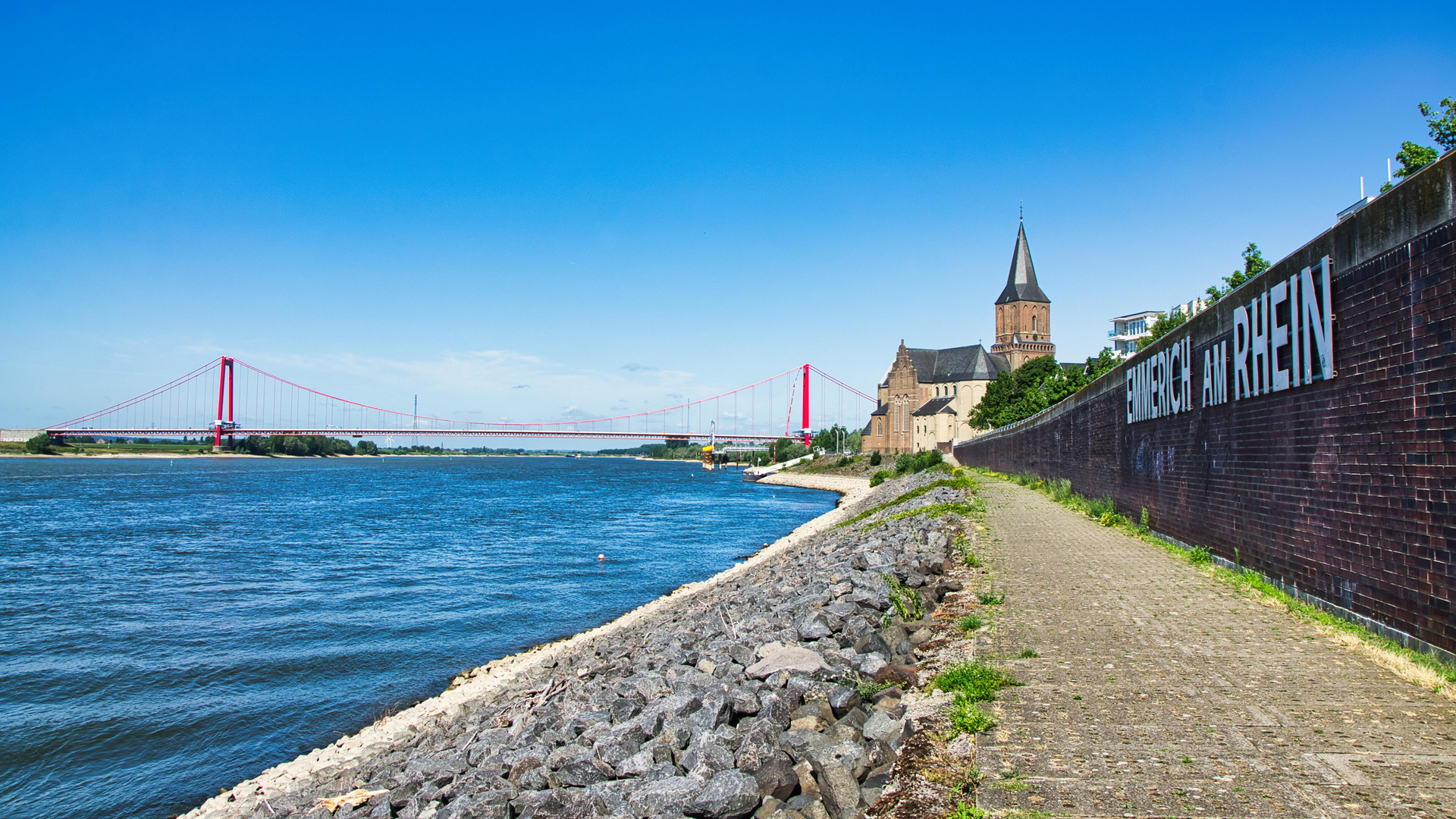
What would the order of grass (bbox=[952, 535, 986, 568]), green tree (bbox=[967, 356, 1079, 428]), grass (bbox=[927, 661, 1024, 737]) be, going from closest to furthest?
grass (bbox=[927, 661, 1024, 737]) < grass (bbox=[952, 535, 986, 568]) < green tree (bbox=[967, 356, 1079, 428])

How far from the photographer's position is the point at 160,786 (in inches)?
336

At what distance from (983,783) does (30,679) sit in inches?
573

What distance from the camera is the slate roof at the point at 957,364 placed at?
97500 mm

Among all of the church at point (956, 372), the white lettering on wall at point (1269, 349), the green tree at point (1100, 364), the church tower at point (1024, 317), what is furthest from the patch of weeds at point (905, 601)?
the church tower at point (1024, 317)

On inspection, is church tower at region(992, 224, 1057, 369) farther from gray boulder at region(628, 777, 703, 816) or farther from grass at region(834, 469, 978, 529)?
gray boulder at region(628, 777, 703, 816)

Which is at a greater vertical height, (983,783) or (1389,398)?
(1389,398)

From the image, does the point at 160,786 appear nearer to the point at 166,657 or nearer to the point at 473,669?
the point at 473,669

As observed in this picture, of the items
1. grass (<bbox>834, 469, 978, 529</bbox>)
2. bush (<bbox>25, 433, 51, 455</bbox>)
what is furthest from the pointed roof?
bush (<bbox>25, 433, 51, 455</bbox>)

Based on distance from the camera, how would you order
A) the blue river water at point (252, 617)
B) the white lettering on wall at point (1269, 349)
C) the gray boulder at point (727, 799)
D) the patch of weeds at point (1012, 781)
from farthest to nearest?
the blue river water at point (252, 617) → the white lettering on wall at point (1269, 349) → the gray boulder at point (727, 799) → the patch of weeds at point (1012, 781)

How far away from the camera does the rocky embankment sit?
431 cm

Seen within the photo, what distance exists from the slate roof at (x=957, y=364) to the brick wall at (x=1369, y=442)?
3562 inches

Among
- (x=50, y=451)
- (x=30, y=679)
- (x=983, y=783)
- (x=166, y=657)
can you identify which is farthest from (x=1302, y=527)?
(x=50, y=451)

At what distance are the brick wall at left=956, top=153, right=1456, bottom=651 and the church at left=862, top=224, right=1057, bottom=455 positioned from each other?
281ft

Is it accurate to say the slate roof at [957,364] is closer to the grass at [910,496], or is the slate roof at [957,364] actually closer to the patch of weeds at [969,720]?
the grass at [910,496]
